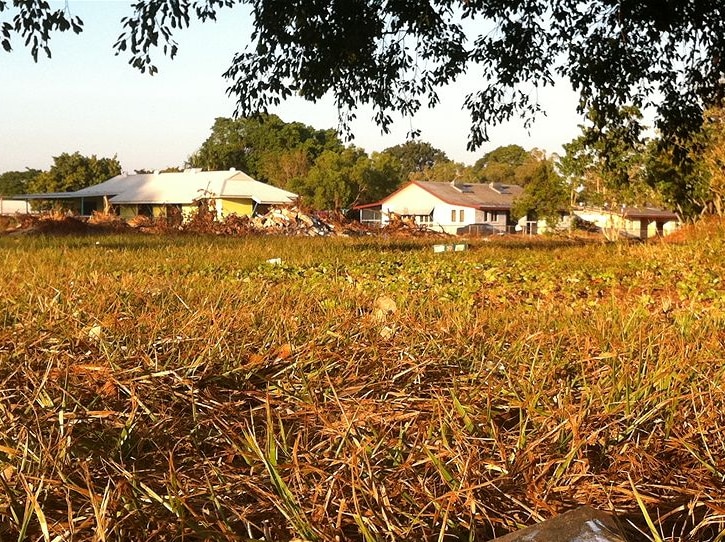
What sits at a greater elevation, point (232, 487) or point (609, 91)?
point (609, 91)

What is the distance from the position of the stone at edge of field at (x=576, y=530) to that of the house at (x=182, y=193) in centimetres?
4722

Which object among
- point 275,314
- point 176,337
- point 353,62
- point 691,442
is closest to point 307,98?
point 353,62

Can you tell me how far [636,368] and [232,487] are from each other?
4.46 feet

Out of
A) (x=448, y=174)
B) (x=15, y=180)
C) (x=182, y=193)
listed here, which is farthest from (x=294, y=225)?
(x=15, y=180)

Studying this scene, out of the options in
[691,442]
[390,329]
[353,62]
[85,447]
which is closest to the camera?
[85,447]

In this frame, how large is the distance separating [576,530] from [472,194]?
64042mm

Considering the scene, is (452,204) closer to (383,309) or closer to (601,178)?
(601,178)

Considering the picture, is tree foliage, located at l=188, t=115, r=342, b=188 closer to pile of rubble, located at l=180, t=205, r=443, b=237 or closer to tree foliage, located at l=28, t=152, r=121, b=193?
tree foliage, located at l=28, t=152, r=121, b=193

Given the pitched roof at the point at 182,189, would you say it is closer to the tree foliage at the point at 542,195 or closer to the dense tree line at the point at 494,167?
the dense tree line at the point at 494,167

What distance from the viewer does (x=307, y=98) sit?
9656 millimetres

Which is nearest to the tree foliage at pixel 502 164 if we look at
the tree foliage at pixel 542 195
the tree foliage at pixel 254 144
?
the tree foliage at pixel 254 144

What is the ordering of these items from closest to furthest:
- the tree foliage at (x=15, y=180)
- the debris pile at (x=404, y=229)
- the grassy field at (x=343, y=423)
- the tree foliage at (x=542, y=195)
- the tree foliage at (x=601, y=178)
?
1. the grassy field at (x=343, y=423)
2. the tree foliage at (x=601, y=178)
3. the debris pile at (x=404, y=229)
4. the tree foliage at (x=542, y=195)
5. the tree foliage at (x=15, y=180)

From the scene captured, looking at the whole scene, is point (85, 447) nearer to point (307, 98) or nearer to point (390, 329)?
point (390, 329)

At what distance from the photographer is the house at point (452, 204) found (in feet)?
198
